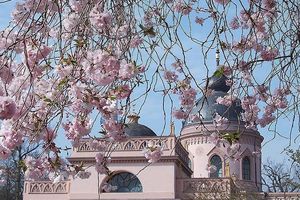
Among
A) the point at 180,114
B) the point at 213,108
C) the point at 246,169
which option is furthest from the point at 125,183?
the point at 180,114

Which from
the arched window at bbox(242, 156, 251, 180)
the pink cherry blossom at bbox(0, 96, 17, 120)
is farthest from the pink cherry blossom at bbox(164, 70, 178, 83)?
the arched window at bbox(242, 156, 251, 180)

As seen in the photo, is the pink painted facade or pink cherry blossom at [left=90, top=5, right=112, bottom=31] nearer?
pink cherry blossom at [left=90, top=5, right=112, bottom=31]

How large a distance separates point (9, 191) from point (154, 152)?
2962 cm

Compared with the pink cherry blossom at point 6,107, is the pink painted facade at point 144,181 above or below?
above

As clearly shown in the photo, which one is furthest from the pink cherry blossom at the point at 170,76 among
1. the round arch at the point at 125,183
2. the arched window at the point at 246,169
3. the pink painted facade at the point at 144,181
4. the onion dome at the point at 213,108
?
the arched window at the point at 246,169

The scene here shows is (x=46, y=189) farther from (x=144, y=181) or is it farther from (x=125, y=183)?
(x=144, y=181)

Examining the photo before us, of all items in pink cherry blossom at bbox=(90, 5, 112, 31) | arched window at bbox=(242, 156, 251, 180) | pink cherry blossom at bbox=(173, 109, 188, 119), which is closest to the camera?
pink cherry blossom at bbox=(90, 5, 112, 31)

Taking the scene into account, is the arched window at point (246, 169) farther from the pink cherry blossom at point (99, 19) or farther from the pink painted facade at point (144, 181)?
the pink cherry blossom at point (99, 19)

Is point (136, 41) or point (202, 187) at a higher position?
point (202, 187)

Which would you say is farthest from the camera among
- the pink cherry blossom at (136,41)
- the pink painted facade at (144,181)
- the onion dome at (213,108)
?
the pink painted facade at (144,181)

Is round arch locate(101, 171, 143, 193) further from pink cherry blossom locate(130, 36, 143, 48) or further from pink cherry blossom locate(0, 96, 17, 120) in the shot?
pink cherry blossom locate(0, 96, 17, 120)

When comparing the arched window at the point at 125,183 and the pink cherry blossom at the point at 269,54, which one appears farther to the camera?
the arched window at the point at 125,183

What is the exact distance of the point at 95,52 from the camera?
176 inches

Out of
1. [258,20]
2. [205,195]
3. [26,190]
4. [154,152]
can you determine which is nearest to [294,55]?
[258,20]
